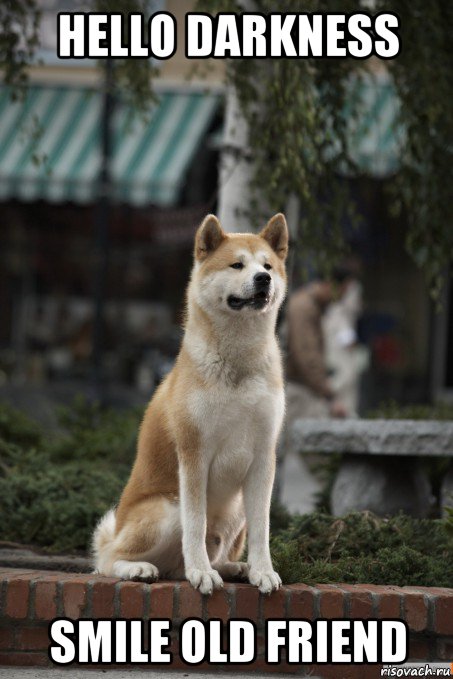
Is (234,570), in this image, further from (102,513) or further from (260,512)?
(102,513)

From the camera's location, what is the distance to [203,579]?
414 cm

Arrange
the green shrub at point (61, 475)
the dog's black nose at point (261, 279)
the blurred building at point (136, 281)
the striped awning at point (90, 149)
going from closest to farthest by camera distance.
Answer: the dog's black nose at point (261, 279), the green shrub at point (61, 475), the striped awning at point (90, 149), the blurred building at point (136, 281)

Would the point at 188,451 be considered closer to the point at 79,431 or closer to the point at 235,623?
the point at 235,623

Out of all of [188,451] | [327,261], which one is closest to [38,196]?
[327,261]

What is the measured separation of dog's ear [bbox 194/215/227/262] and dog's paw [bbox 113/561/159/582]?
1234 mm

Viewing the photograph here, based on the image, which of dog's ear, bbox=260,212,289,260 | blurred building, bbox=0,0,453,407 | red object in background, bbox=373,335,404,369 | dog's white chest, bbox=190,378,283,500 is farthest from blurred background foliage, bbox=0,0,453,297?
red object in background, bbox=373,335,404,369

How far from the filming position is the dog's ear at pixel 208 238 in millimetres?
4227

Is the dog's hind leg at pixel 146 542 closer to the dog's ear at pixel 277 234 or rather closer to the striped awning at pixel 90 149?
the dog's ear at pixel 277 234

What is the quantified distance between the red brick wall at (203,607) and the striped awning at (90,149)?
9.15 metres

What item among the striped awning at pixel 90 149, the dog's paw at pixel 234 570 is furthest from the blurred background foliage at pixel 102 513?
the striped awning at pixel 90 149

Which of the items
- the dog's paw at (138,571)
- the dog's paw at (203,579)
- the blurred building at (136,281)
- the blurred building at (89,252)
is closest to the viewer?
the dog's paw at (203,579)

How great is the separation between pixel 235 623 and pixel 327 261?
3.39m

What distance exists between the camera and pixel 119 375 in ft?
49.3

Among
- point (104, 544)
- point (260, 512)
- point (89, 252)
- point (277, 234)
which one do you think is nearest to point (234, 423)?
point (260, 512)
